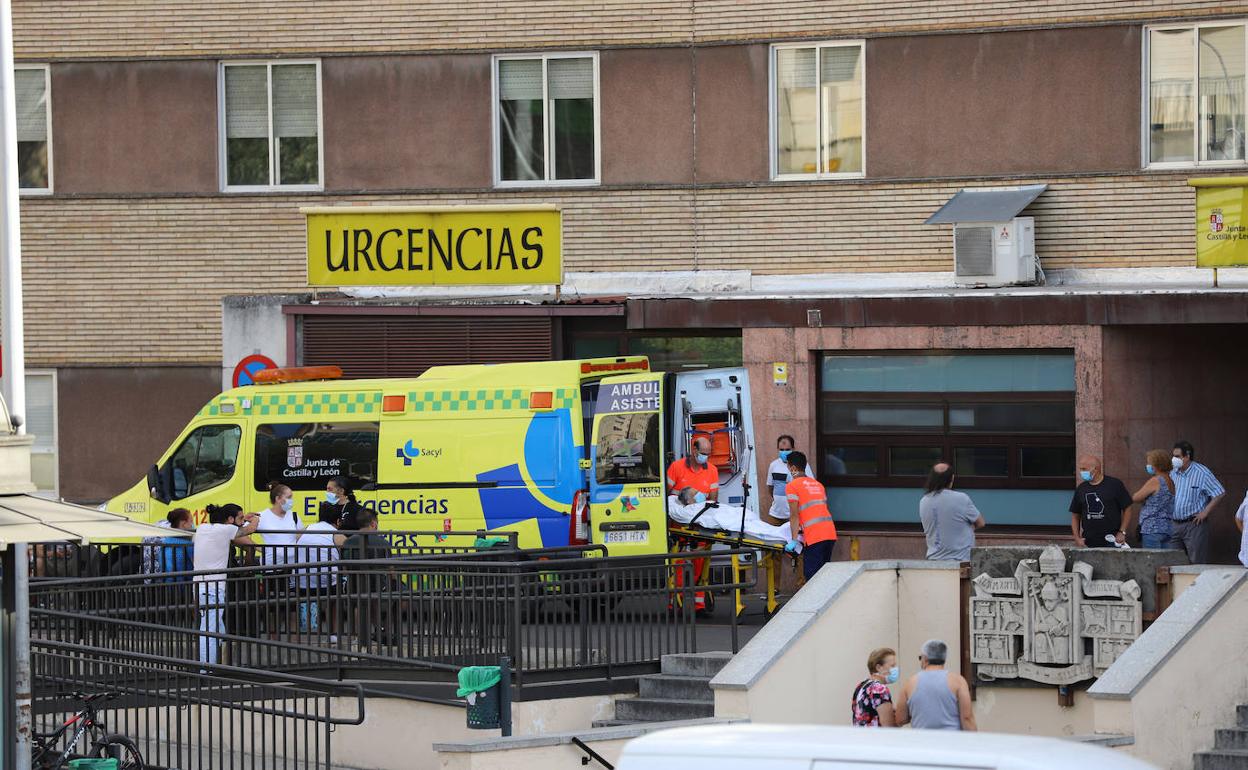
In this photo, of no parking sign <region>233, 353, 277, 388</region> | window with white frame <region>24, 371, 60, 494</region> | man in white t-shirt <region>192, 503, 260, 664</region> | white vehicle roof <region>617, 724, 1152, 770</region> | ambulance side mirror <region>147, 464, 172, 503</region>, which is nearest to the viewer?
white vehicle roof <region>617, 724, 1152, 770</region>

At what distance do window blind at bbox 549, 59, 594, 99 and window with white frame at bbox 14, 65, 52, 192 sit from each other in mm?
6804

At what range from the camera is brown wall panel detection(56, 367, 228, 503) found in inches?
999

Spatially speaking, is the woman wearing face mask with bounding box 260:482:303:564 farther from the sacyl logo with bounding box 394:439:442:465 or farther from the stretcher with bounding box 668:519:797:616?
the stretcher with bounding box 668:519:797:616

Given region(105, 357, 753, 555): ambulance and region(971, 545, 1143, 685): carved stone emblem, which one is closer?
region(971, 545, 1143, 685): carved stone emblem

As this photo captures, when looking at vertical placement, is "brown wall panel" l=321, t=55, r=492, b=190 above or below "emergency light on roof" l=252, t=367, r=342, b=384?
above

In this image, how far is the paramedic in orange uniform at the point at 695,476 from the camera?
19.5 metres

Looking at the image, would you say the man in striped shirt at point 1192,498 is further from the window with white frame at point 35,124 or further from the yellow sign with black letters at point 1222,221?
the window with white frame at point 35,124

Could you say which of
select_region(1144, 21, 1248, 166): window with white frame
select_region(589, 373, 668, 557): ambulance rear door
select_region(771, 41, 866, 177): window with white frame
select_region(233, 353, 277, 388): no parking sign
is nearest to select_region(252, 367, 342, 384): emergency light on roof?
select_region(233, 353, 277, 388): no parking sign

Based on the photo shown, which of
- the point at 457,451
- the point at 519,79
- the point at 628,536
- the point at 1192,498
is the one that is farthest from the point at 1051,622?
the point at 519,79

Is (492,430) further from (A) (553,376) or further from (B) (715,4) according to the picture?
(B) (715,4)

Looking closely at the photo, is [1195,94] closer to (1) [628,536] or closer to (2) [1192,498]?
(2) [1192,498]

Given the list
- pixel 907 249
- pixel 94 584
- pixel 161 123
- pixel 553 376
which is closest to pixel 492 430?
pixel 553 376

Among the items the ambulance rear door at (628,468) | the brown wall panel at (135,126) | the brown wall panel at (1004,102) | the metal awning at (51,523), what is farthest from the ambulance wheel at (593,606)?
the brown wall panel at (135,126)

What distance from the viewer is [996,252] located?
22.2 m
